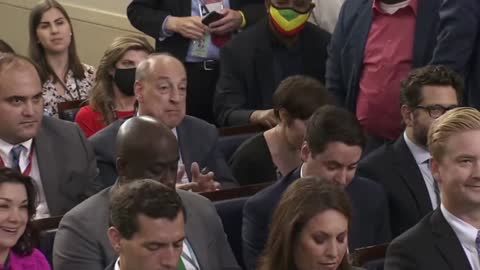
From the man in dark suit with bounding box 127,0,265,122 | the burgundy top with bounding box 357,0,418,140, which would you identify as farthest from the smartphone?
the burgundy top with bounding box 357,0,418,140

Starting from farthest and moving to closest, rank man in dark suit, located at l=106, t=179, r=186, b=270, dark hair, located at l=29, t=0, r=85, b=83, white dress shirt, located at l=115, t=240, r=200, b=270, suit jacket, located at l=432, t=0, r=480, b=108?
1. dark hair, located at l=29, t=0, r=85, b=83
2. suit jacket, located at l=432, t=0, r=480, b=108
3. white dress shirt, located at l=115, t=240, r=200, b=270
4. man in dark suit, located at l=106, t=179, r=186, b=270

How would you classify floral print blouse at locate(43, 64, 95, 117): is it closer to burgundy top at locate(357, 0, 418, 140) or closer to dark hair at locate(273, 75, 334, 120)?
burgundy top at locate(357, 0, 418, 140)

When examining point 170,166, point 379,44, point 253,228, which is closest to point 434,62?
point 379,44

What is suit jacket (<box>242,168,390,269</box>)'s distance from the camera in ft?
14.1

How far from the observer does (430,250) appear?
12.1 feet

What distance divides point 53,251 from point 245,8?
2.72 m

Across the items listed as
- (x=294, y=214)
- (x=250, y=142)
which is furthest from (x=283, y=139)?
(x=294, y=214)

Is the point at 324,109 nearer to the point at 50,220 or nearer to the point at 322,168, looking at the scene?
the point at 322,168

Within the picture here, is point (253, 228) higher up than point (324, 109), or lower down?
lower down

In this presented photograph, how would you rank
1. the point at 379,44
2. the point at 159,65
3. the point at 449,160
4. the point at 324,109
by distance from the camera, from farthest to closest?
1. the point at 379,44
2. the point at 159,65
3. the point at 324,109
4. the point at 449,160

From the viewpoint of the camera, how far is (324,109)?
4375 millimetres

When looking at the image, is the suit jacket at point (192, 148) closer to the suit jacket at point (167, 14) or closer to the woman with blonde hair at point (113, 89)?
the woman with blonde hair at point (113, 89)

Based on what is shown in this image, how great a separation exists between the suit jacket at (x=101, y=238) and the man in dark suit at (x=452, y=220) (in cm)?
58

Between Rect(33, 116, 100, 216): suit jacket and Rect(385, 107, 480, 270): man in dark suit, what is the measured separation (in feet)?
4.96
